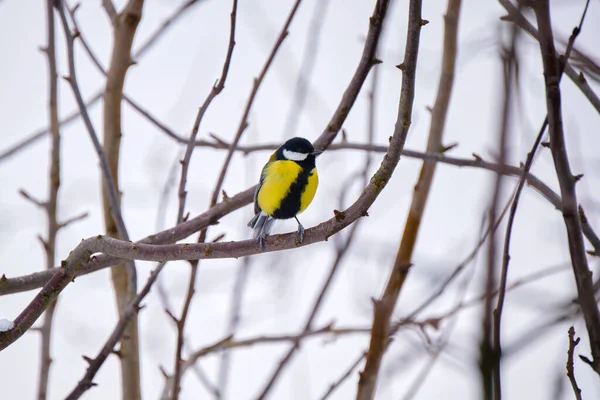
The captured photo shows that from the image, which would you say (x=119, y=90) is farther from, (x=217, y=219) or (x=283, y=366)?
(x=283, y=366)

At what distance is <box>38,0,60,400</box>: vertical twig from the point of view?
1780 mm

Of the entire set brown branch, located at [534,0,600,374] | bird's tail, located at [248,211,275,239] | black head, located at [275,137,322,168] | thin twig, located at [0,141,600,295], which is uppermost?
black head, located at [275,137,322,168]

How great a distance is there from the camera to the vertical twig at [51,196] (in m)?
1.78

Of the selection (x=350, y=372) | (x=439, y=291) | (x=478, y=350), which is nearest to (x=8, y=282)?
(x=350, y=372)

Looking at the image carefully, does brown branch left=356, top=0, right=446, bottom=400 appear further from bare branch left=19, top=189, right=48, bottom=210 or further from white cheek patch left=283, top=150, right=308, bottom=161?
bare branch left=19, top=189, right=48, bottom=210

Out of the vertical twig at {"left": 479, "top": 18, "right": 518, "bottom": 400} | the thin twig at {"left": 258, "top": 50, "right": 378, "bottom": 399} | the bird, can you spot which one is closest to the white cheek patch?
the bird

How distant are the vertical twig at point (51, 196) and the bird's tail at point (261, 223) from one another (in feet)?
2.24

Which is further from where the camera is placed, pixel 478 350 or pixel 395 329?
pixel 395 329

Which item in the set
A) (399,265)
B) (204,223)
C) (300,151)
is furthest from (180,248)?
(300,151)

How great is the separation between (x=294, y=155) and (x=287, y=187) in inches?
6.2

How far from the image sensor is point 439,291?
1321mm

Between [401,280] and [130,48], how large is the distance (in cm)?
122

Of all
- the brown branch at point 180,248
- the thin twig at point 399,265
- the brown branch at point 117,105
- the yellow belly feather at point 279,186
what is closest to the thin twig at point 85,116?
the brown branch at point 117,105

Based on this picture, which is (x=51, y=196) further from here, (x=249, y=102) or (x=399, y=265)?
(x=399, y=265)
